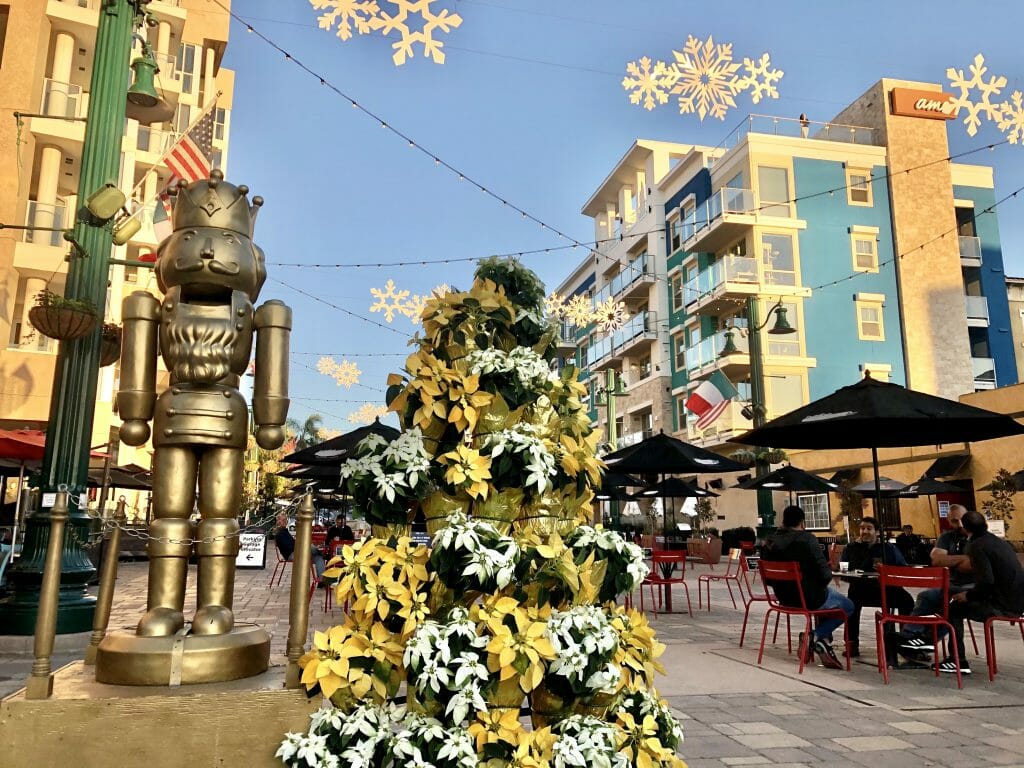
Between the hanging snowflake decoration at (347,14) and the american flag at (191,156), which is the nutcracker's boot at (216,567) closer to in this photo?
the hanging snowflake decoration at (347,14)

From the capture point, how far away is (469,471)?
277 centimetres

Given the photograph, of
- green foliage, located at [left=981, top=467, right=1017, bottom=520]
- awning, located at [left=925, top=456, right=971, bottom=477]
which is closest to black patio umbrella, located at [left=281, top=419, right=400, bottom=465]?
green foliage, located at [left=981, top=467, right=1017, bottom=520]

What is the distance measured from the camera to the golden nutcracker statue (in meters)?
3.17

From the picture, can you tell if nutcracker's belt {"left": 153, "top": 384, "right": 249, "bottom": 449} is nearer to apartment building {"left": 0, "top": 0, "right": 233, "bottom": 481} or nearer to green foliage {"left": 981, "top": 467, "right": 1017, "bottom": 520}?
apartment building {"left": 0, "top": 0, "right": 233, "bottom": 481}

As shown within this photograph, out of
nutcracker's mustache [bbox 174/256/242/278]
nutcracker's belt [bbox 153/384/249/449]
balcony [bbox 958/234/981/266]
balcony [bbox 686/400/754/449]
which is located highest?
balcony [bbox 958/234/981/266]

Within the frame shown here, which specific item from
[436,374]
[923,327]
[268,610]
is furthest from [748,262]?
[436,374]

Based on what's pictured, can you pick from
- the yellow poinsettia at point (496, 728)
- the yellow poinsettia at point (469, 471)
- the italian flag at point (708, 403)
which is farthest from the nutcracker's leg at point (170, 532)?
the italian flag at point (708, 403)

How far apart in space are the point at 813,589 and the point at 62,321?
705cm

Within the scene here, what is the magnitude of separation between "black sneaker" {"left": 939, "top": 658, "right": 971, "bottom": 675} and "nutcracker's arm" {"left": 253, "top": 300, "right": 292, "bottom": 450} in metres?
5.78

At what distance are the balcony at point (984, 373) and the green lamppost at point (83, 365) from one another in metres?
33.1

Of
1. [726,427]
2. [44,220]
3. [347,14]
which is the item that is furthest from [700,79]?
[726,427]

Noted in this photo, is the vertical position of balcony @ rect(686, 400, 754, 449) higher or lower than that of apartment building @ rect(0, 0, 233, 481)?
lower

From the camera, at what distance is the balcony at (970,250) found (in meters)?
31.4

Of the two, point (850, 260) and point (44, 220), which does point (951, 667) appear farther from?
point (850, 260)
